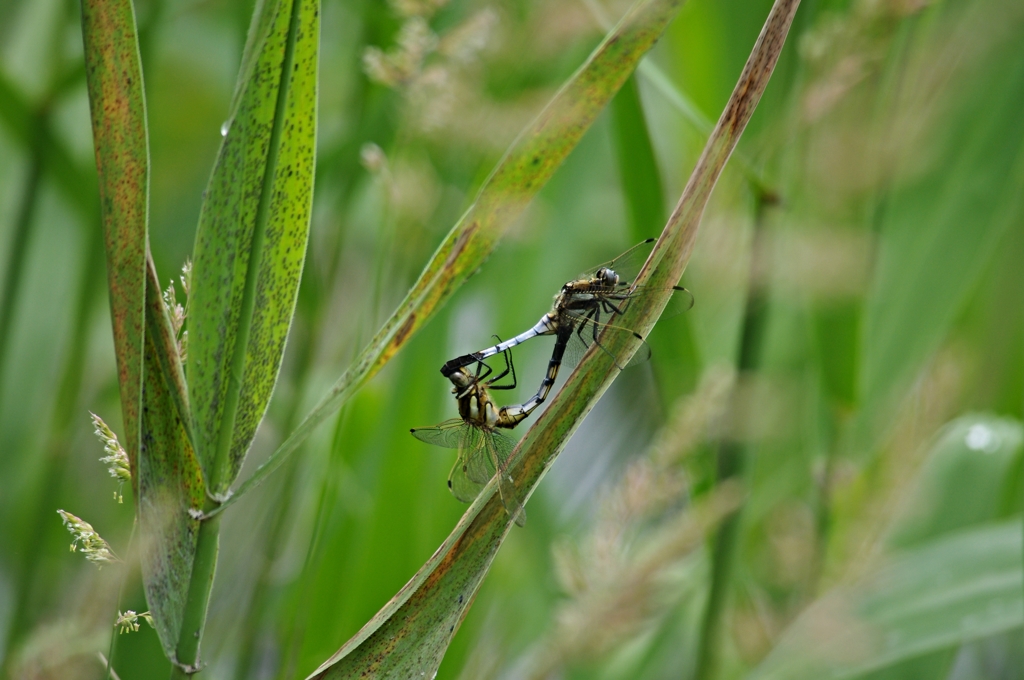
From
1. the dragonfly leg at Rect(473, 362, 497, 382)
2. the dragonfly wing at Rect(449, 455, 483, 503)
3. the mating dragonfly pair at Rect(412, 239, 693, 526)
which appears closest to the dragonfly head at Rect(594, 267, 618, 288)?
the mating dragonfly pair at Rect(412, 239, 693, 526)

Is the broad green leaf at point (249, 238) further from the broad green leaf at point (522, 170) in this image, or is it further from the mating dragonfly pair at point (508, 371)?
the mating dragonfly pair at point (508, 371)

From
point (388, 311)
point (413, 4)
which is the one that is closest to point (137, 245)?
point (413, 4)

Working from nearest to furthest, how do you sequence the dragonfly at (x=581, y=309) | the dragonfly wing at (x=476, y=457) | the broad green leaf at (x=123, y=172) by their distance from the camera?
the broad green leaf at (x=123, y=172) → the dragonfly wing at (x=476, y=457) → the dragonfly at (x=581, y=309)

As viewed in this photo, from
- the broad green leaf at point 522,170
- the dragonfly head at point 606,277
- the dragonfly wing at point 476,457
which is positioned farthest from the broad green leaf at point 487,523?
the dragonfly head at point 606,277

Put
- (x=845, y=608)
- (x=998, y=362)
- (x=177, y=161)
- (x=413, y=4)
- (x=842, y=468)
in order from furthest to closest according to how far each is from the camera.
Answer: (x=998, y=362) → (x=177, y=161) → (x=842, y=468) → (x=845, y=608) → (x=413, y=4)

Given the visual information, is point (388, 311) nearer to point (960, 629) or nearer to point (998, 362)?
point (960, 629)
